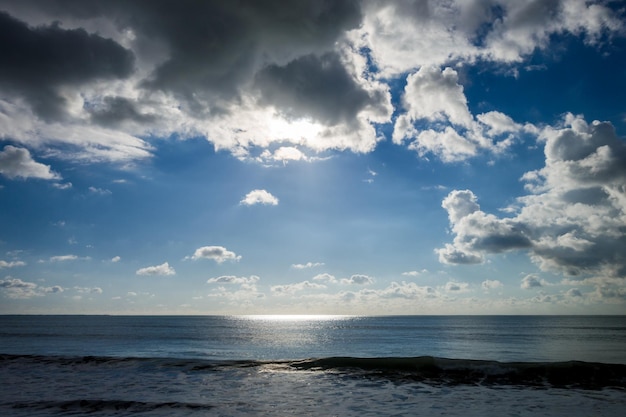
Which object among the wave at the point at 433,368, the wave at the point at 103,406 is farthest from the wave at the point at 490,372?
the wave at the point at 103,406

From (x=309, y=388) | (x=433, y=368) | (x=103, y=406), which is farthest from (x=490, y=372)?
(x=103, y=406)

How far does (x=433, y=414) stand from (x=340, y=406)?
3490mm

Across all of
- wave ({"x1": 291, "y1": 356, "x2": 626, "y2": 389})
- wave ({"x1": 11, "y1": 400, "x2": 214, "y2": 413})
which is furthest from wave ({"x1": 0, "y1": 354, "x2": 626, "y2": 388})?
wave ({"x1": 11, "y1": 400, "x2": 214, "y2": 413})

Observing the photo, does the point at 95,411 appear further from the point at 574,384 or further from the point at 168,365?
the point at 574,384

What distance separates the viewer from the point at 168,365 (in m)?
28.0

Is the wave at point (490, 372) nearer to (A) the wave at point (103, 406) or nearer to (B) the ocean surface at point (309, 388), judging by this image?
(B) the ocean surface at point (309, 388)

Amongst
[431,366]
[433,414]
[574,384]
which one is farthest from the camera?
[431,366]

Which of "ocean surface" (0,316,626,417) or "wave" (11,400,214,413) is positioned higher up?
"wave" (11,400,214,413)

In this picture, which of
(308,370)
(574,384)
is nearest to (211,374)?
(308,370)

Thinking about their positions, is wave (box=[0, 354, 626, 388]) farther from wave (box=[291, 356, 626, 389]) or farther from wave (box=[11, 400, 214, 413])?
wave (box=[11, 400, 214, 413])

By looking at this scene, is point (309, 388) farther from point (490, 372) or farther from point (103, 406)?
point (490, 372)

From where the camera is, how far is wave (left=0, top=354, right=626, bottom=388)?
22.5 m

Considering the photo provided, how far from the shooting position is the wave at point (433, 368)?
886 inches

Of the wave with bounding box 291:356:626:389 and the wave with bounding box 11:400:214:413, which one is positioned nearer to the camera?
the wave with bounding box 11:400:214:413
